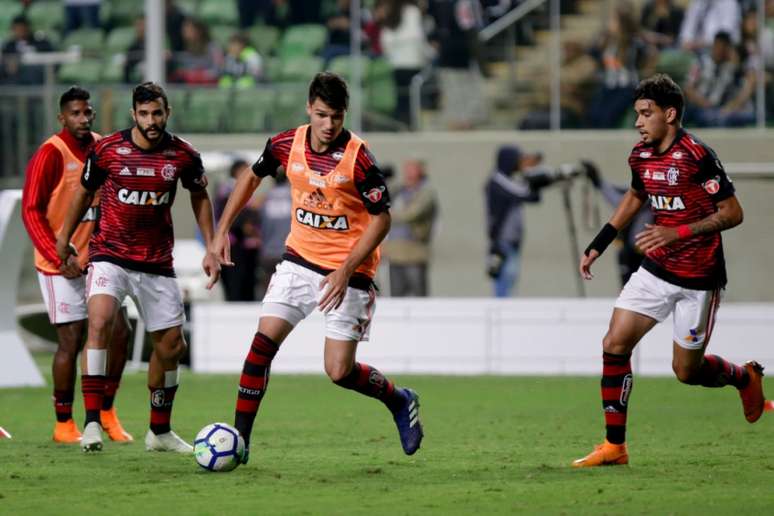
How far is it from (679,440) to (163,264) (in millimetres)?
3525

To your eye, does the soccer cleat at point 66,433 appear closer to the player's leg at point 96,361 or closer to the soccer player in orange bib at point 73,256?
the soccer player in orange bib at point 73,256

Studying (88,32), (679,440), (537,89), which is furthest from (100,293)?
(88,32)

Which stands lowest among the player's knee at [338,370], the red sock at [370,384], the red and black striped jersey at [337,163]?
the red sock at [370,384]

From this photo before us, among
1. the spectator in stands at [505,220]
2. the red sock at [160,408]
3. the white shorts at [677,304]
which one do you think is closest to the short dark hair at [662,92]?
the white shorts at [677,304]

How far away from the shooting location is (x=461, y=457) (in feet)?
28.9

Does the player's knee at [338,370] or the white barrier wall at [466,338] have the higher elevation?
the player's knee at [338,370]

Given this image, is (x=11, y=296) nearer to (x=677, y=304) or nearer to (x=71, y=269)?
(x=71, y=269)

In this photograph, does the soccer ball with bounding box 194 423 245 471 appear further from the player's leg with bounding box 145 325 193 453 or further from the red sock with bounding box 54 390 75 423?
the red sock with bounding box 54 390 75 423

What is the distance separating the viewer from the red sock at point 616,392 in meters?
8.28

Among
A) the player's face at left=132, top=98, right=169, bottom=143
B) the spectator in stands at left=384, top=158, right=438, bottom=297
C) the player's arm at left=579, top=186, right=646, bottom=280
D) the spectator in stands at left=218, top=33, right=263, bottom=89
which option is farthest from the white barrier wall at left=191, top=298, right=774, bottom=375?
the player's face at left=132, top=98, right=169, bottom=143

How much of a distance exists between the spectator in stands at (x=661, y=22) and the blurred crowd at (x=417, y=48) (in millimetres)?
14

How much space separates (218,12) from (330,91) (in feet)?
50.9

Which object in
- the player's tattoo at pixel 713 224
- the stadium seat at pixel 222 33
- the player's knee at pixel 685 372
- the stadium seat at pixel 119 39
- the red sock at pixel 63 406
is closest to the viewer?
the player's tattoo at pixel 713 224

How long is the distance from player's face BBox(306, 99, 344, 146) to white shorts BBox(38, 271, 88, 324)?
270 centimetres
